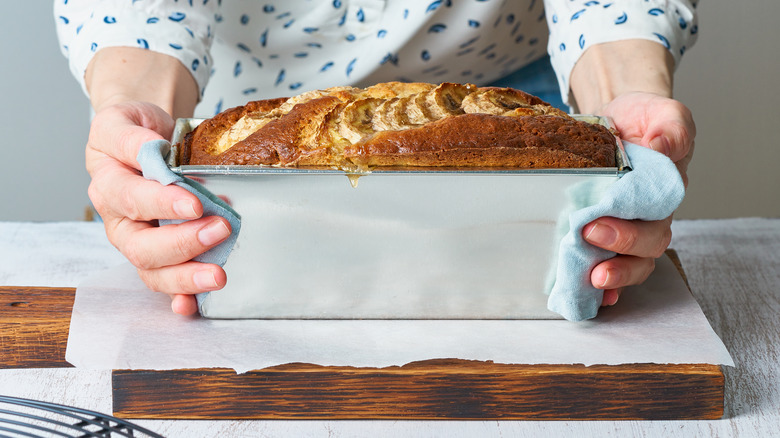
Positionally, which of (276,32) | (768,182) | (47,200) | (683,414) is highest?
(276,32)

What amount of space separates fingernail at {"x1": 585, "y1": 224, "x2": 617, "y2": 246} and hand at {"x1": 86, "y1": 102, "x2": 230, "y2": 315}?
0.46m

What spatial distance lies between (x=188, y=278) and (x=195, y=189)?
133mm

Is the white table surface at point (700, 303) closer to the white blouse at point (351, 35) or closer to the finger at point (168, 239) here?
the finger at point (168, 239)

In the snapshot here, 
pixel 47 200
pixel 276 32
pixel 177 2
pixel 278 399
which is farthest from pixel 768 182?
pixel 47 200

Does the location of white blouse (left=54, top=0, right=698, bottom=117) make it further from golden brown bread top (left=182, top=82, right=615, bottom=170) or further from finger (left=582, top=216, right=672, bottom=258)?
finger (left=582, top=216, right=672, bottom=258)

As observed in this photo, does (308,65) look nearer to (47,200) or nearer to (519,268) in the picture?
(519,268)

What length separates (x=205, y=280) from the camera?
977 millimetres

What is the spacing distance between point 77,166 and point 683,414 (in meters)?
2.80

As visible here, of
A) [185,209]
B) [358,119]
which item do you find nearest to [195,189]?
[185,209]

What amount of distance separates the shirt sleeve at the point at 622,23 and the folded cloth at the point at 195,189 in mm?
850

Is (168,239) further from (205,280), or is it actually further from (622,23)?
(622,23)


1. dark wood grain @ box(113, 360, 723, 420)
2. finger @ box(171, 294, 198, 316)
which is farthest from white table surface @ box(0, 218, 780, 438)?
finger @ box(171, 294, 198, 316)

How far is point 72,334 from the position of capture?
39.8 inches

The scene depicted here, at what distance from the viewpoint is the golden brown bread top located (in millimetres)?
934
